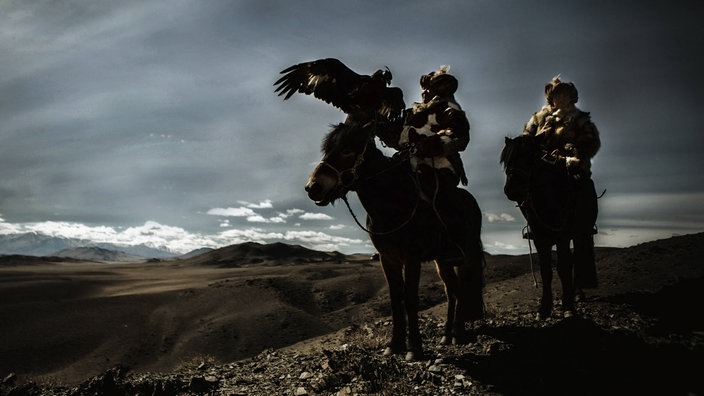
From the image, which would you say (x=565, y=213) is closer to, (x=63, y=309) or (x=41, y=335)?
(x=41, y=335)

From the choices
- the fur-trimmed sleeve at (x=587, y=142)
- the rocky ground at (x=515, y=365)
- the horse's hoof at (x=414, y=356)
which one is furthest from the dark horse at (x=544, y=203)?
the horse's hoof at (x=414, y=356)

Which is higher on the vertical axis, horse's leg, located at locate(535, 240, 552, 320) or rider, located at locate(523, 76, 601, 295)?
rider, located at locate(523, 76, 601, 295)

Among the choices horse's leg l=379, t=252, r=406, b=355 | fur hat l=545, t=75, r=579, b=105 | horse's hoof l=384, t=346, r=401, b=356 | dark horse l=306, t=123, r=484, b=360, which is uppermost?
fur hat l=545, t=75, r=579, b=105

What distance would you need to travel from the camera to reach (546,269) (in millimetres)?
7844

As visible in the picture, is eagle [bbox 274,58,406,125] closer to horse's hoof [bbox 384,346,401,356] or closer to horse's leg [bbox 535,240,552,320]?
horse's hoof [bbox 384,346,401,356]

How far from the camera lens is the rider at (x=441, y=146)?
19.7 feet

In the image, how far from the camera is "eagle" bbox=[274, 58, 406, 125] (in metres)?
5.91

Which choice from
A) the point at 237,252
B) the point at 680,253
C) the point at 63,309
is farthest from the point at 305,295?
the point at 237,252

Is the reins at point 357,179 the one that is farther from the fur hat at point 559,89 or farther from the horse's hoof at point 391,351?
the fur hat at point 559,89

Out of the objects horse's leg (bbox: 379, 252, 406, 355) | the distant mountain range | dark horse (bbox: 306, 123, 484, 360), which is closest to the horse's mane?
dark horse (bbox: 306, 123, 484, 360)

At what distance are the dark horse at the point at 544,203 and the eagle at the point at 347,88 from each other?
2725mm

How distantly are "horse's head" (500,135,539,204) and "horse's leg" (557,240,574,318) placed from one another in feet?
4.65

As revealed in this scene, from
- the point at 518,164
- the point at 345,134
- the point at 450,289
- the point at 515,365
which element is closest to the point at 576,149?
the point at 518,164

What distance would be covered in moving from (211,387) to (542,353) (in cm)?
441
